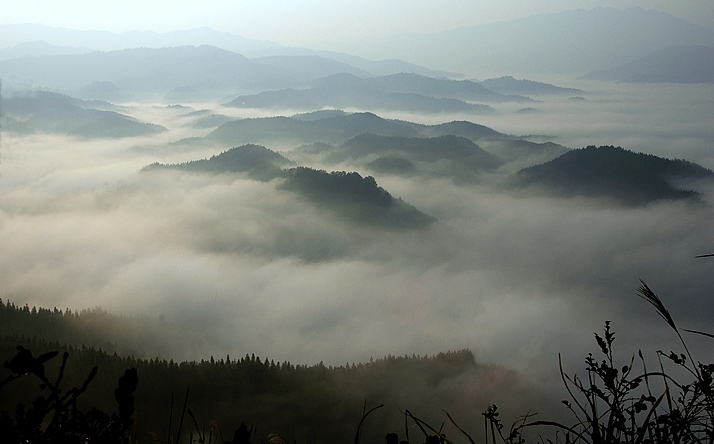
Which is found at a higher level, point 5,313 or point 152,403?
point 5,313

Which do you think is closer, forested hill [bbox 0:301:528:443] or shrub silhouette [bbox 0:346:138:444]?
shrub silhouette [bbox 0:346:138:444]

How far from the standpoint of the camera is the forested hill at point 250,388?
93250mm

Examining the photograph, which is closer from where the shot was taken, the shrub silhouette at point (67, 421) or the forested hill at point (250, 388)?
the shrub silhouette at point (67, 421)

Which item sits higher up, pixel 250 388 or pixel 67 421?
pixel 67 421

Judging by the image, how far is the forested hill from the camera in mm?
93250

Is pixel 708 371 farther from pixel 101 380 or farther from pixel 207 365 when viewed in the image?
pixel 207 365

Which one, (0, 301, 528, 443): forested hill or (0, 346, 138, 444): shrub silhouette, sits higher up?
(0, 346, 138, 444): shrub silhouette

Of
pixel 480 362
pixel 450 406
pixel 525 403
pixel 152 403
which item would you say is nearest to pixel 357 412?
pixel 450 406

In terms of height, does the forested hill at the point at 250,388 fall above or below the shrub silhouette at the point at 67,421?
below

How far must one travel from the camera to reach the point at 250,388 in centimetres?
11325

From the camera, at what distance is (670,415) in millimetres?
2727

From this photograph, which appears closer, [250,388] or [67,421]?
[67,421]

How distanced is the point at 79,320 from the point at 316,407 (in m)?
77.6

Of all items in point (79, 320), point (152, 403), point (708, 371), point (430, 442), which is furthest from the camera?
point (79, 320)
